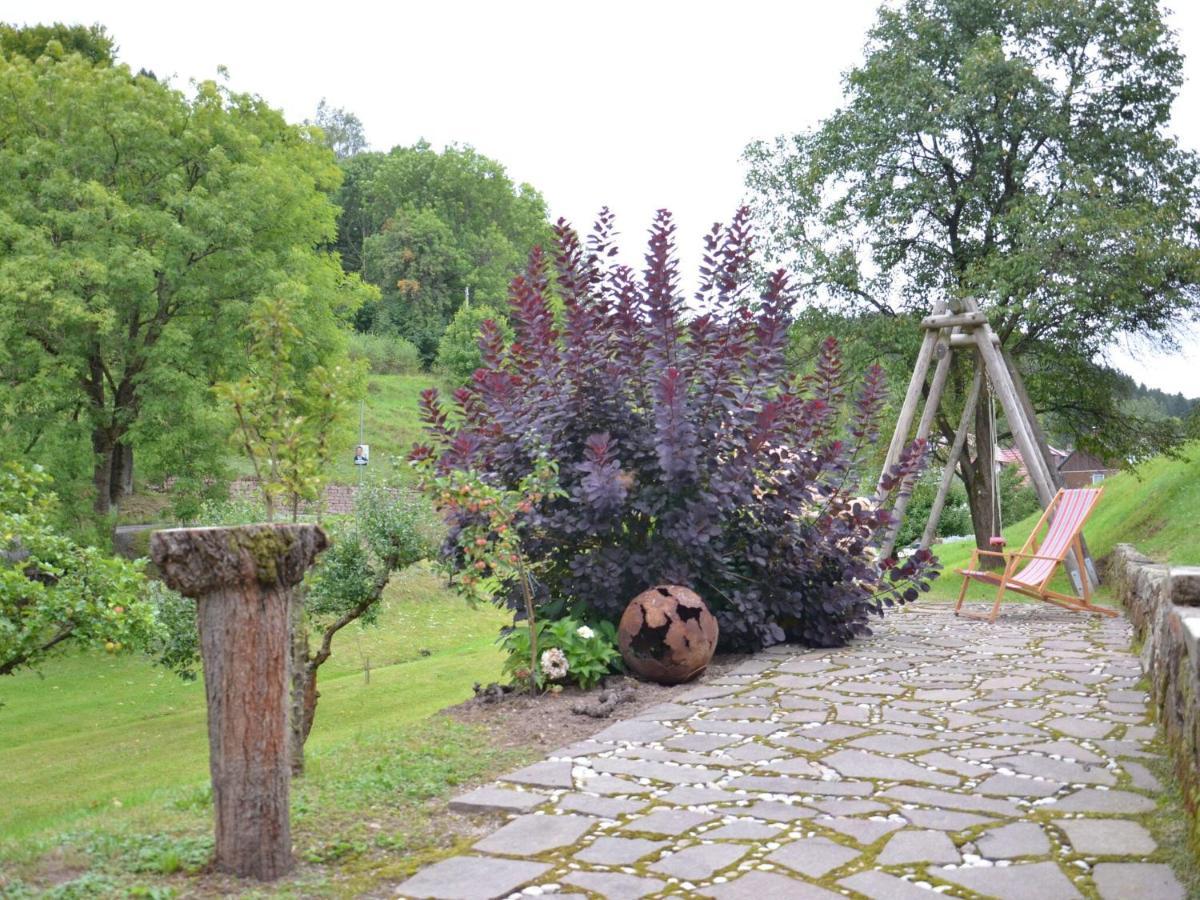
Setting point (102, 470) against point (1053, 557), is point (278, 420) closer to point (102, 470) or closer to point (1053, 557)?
point (1053, 557)

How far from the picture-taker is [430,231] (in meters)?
52.4

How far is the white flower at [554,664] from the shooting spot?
19.4ft

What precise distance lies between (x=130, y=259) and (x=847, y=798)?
16.0 metres

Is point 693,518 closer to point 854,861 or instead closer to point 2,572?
point 854,861

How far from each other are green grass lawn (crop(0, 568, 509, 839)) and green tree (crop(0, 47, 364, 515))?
12.9 ft

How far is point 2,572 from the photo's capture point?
675 centimetres

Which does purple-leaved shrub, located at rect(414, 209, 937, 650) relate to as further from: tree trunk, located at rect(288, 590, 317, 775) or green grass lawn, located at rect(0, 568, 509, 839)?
tree trunk, located at rect(288, 590, 317, 775)

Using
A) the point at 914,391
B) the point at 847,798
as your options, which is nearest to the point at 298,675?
the point at 847,798

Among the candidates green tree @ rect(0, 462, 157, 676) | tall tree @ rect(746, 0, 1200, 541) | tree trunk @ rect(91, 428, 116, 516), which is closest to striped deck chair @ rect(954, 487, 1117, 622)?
tall tree @ rect(746, 0, 1200, 541)

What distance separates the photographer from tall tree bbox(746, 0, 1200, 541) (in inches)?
457

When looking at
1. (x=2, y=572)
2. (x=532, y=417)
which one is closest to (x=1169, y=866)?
(x=532, y=417)

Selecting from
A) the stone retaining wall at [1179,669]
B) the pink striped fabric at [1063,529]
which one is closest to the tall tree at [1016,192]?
the pink striped fabric at [1063,529]

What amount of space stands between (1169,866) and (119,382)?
62.0 ft

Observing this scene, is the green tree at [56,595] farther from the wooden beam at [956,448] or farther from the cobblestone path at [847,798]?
the wooden beam at [956,448]
